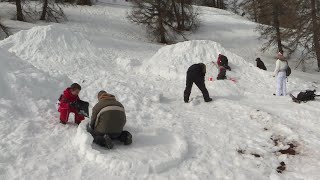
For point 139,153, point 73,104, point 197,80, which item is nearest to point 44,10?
point 197,80

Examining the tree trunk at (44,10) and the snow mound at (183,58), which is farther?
the tree trunk at (44,10)

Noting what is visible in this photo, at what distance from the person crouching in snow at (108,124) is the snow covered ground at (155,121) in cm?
19

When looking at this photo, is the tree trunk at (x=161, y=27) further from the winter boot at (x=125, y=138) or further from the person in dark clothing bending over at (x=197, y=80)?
the winter boot at (x=125, y=138)

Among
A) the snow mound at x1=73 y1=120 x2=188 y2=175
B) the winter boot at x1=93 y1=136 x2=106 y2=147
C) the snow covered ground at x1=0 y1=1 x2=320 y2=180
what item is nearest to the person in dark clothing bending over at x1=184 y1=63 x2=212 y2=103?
the snow covered ground at x1=0 y1=1 x2=320 y2=180

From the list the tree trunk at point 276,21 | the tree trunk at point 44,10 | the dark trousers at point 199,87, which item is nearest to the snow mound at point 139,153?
the dark trousers at point 199,87

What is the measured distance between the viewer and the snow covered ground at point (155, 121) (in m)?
7.00

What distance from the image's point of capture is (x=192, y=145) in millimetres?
8273

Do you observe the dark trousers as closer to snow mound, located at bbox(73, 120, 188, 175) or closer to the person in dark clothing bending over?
the person in dark clothing bending over

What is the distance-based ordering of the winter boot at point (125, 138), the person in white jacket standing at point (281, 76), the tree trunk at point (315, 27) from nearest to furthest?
1. the winter boot at point (125, 138)
2. the person in white jacket standing at point (281, 76)
3. the tree trunk at point (315, 27)

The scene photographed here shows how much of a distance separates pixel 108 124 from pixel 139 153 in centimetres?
82

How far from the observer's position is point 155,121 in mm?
9914

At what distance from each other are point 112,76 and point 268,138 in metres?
7.47

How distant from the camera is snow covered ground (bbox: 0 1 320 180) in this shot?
7.00m

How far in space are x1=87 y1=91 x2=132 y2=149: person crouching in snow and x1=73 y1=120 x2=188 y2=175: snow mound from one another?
0.13m
